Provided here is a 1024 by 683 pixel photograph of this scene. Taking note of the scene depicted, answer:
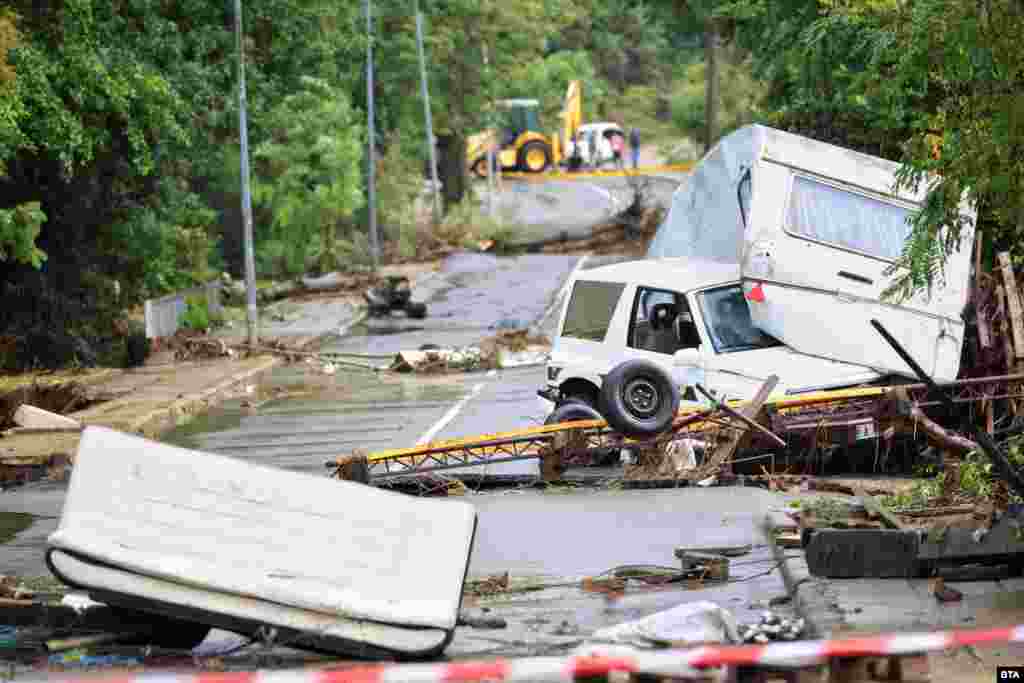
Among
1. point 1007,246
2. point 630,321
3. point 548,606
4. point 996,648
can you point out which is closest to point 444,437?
point 630,321

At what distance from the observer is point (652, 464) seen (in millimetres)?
14219

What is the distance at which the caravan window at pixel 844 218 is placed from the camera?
635 inches

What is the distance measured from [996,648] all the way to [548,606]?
105 inches

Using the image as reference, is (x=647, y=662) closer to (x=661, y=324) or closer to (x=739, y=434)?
(x=739, y=434)

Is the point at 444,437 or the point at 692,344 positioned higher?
the point at 692,344

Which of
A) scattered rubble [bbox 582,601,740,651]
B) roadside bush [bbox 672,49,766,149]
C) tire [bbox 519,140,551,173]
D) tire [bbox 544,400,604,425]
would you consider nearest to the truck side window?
tire [bbox 544,400,604,425]

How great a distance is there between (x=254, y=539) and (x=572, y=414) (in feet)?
20.7

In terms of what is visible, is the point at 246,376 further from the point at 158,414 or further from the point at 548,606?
the point at 548,606

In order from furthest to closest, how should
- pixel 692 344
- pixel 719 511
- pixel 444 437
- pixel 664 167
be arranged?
1. pixel 664 167
2. pixel 444 437
3. pixel 692 344
4. pixel 719 511

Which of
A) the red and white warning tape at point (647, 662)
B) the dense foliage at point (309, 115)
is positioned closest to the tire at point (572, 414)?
the dense foliage at point (309, 115)

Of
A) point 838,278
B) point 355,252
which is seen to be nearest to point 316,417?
point 838,278

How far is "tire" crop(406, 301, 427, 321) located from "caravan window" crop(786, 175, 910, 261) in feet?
66.5

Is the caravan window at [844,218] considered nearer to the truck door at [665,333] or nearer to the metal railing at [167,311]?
the truck door at [665,333]

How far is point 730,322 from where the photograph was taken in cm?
1598
